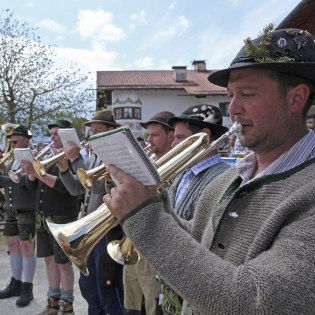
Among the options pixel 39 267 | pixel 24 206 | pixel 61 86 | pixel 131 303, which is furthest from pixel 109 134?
pixel 61 86

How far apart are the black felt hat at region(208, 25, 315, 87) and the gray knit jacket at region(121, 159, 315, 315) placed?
13.2 inches

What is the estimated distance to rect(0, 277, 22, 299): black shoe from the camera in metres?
4.75

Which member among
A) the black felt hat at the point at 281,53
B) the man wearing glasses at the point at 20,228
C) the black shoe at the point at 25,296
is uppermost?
the black felt hat at the point at 281,53

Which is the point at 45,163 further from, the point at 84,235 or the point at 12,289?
the point at 84,235

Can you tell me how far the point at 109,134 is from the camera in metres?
1.20

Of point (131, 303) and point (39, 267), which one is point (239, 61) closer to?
point (131, 303)

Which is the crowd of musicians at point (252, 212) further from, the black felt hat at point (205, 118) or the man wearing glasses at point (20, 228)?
the man wearing glasses at point (20, 228)

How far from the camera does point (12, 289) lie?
190 inches

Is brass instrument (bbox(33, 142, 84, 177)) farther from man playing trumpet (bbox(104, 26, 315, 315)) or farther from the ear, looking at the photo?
the ear

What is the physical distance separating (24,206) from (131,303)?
211cm

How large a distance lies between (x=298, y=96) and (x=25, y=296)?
4299 millimetres

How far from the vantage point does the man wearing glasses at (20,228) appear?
4656mm

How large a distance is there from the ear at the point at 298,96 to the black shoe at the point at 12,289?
15.0 ft

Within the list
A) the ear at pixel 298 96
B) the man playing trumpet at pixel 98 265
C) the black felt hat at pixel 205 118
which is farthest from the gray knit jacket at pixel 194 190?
the ear at pixel 298 96
